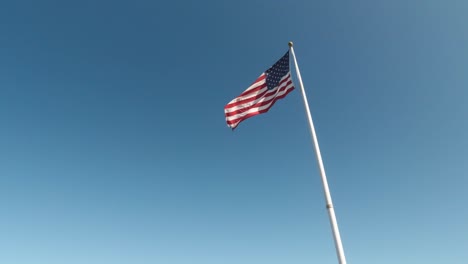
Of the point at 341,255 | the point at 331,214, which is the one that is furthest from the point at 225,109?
the point at 341,255

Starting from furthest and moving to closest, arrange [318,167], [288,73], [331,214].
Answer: [288,73] → [318,167] → [331,214]

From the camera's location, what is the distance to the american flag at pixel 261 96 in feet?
51.2

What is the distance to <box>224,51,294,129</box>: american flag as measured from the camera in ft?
51.2

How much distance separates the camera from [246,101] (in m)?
16.3

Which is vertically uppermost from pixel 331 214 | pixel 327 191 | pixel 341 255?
pixel 327 191

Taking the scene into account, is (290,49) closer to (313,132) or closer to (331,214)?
(313,132)

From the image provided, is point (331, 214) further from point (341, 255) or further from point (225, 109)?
point (225, 109)

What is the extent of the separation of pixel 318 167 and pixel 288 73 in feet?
17.9

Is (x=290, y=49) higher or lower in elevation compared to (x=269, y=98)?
higher

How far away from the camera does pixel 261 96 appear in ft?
53.3

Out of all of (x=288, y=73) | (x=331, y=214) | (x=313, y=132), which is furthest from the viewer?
(x=288, y=73)

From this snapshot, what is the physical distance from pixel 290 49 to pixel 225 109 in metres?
4.42

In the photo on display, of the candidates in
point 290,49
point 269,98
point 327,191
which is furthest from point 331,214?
point 290,49

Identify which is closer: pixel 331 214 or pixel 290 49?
pixel 331 214
